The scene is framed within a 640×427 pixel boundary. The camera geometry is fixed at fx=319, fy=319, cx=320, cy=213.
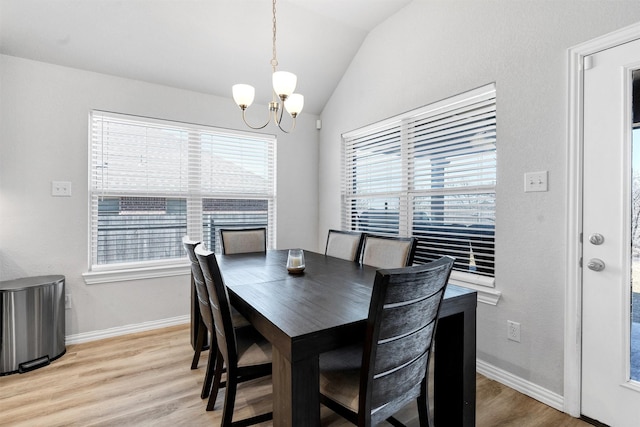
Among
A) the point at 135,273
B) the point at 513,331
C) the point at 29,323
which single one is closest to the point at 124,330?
the point at 135,273

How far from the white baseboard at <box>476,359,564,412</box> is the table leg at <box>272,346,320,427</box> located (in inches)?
64.7

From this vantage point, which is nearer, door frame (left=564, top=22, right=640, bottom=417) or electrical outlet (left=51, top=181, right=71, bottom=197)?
door frame (left=564, top=22, right=640, bottom=417)

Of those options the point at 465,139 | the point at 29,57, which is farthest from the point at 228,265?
the point at 29,57

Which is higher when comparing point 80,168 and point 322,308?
point 80,168

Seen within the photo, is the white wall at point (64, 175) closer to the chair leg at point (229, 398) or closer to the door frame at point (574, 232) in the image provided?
the chair leg at point (229, 398)

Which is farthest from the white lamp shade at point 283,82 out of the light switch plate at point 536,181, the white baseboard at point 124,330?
the white baseboard at point 124,330

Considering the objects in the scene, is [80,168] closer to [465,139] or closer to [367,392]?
[367,392]

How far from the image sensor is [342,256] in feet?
8.80

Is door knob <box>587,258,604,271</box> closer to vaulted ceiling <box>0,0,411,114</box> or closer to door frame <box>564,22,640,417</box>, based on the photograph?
door frame <box>564,22,640,417</box>

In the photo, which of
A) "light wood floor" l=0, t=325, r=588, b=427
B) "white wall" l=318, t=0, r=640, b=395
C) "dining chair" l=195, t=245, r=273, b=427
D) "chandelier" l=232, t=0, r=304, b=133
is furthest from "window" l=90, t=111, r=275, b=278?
"white wall" l=318, t=0, r=640, b=395

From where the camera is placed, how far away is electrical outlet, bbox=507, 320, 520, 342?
2086 millimetres

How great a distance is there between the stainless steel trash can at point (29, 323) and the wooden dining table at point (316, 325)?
1.42 metres

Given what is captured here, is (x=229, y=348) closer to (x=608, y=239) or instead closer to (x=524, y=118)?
(x=608, y=239)

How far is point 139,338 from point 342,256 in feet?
6.63
